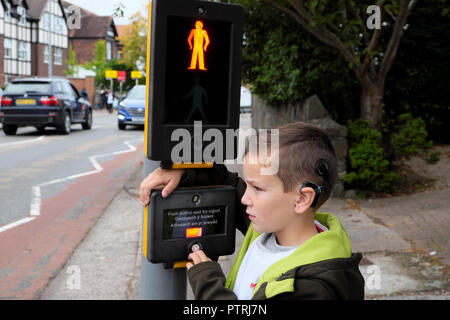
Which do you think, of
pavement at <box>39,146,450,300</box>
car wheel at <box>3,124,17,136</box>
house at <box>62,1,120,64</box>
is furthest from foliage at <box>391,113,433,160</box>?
house at <box>62,1,120,64</box>

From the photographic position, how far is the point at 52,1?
163ft

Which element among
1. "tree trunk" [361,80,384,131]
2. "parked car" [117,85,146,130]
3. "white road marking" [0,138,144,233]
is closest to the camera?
"white road marking" [0,138,144,233]

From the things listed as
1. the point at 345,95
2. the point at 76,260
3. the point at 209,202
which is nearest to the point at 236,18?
the point at 209,202

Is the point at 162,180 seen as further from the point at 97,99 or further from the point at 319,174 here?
the point at 97,99

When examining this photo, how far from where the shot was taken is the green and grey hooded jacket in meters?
1.46

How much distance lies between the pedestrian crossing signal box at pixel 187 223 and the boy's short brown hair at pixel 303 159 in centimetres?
27

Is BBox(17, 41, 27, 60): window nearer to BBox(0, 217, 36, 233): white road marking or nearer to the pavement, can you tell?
the pavement

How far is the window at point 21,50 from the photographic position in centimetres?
4688

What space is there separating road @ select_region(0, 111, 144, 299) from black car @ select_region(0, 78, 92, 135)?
742 millimetres

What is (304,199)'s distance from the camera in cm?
159
